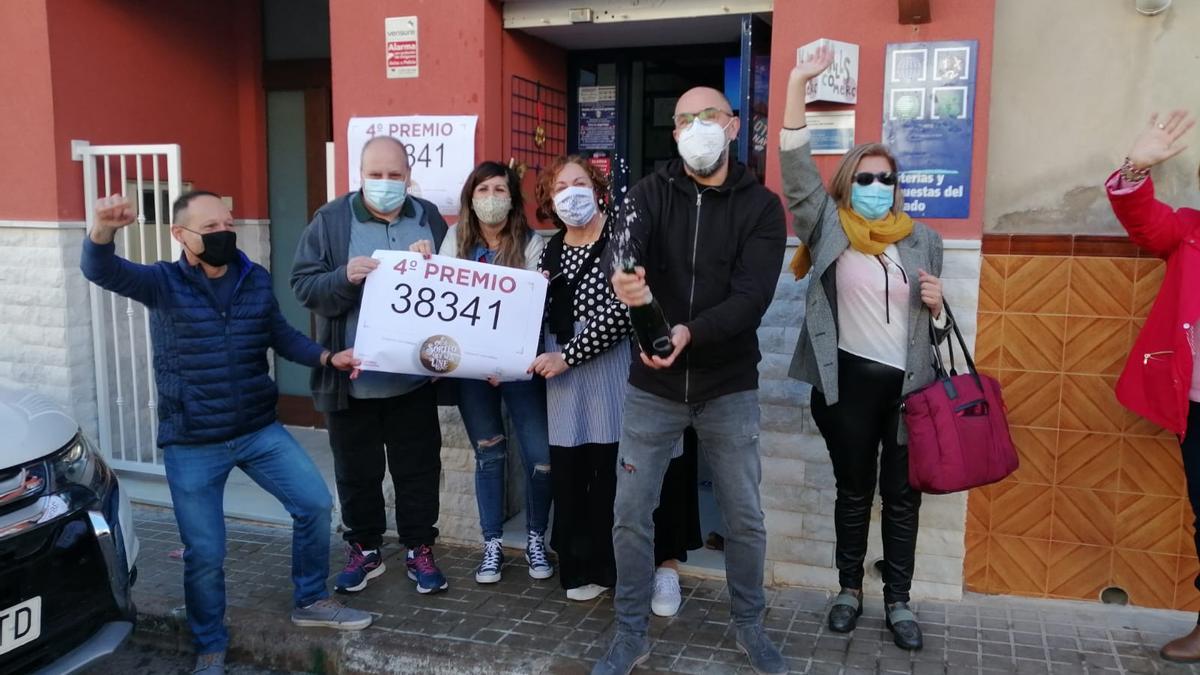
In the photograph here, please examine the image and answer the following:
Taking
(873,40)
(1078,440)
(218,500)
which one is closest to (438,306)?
(218,500)

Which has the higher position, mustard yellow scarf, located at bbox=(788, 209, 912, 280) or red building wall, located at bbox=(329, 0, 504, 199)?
red building wall, located at bbox=(329, 0, 504, 199)

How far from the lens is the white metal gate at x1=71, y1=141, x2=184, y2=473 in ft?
19.1

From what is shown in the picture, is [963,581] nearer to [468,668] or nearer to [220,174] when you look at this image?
[468,668]

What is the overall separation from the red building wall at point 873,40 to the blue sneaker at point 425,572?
2361mm

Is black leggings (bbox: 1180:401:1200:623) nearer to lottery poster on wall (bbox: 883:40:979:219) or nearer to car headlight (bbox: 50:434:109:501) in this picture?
lottery poster on wall (bbox: 883:40:979:219)

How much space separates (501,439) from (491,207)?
110 centimetres

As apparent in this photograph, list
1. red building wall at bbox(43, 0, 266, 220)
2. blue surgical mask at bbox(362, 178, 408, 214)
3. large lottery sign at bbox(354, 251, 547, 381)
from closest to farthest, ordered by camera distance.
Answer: large lottery sign at bbox(354, 251, 547, 381) < blue surgical mask at bbox(362, 178, 408, 214) < red building wall at bbox(43, 0, 266, 220)

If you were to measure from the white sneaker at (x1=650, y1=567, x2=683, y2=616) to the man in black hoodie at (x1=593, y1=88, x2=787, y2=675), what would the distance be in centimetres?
57

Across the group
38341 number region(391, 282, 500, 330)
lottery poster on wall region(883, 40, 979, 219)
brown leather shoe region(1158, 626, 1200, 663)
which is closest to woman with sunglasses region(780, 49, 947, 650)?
lottery poster on wall region(883, 40, 979, 219)

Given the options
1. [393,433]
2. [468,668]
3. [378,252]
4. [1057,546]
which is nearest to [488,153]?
[378,252]

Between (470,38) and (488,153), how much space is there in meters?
0.58

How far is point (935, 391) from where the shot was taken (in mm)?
3672

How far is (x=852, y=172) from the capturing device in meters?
3.74

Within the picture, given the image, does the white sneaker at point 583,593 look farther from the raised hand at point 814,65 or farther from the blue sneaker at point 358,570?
the raised hand at point 814,65
